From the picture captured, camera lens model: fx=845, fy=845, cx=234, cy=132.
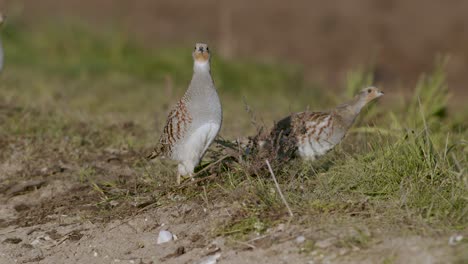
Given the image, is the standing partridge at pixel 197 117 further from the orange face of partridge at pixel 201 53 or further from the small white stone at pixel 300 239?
the small white stone at pixel 300 239

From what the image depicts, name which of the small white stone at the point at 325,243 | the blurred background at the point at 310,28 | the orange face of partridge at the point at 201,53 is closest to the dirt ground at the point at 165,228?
the small white stone at the point at 325,243

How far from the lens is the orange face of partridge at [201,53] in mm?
5277

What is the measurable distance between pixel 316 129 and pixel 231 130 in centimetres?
145

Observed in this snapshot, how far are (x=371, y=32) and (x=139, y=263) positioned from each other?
37.0ft

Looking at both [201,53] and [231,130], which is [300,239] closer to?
[201,53]

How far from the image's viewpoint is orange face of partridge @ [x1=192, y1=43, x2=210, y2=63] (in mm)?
5277

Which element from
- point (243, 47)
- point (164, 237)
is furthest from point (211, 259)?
point (243, 47)

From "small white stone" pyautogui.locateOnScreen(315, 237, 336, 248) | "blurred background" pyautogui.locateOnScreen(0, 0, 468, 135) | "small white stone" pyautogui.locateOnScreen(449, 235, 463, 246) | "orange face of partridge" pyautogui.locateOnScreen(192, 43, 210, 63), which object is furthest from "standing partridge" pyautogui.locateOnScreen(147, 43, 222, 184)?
"blurred background" pyautogui.locateOnScreen(0, 0, 468, 135)

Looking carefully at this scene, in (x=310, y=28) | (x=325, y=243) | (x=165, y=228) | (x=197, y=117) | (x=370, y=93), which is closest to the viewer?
(x=325, y=243)

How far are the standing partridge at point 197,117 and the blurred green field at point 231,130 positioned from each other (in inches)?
8.1

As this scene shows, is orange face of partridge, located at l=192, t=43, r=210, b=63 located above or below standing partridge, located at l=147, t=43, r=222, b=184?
above

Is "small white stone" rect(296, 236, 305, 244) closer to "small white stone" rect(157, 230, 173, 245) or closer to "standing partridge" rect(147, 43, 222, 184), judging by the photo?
"small white stone" rect(157, 230, 173, 245)

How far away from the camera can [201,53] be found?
5285 mm

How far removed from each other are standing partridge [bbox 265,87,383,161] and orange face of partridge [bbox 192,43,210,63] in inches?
34.3
